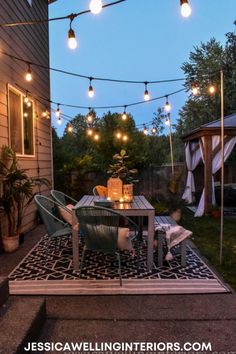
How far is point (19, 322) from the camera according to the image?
2.22m

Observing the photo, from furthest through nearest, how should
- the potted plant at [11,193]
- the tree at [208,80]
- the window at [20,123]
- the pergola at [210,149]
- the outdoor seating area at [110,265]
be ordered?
the tree at [208,80] < the pergola at [210,149] < the window at [20,123] < the potted plant at [11,193] < the outdoor seating area at [110,265]

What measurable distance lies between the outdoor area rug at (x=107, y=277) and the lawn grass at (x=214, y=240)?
0.60 ft

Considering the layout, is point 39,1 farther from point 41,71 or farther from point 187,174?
point 187,174

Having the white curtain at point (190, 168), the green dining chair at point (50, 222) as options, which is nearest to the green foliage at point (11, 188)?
the green dining chair at point (50, 222)

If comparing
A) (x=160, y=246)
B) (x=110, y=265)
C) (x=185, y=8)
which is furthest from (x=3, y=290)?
(x=185, y=8)

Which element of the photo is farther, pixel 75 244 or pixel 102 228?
pixel 75 244

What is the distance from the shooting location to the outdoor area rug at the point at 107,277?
3162 millimetres

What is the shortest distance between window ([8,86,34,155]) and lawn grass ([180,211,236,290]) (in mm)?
3287

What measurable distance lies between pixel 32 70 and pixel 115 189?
336 cm

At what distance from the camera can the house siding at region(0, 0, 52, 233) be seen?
15.6 ft

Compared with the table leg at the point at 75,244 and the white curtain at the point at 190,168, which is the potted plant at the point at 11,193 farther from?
the white curtain at the point at 190,168

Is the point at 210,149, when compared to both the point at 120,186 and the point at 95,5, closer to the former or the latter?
the point at 120,186

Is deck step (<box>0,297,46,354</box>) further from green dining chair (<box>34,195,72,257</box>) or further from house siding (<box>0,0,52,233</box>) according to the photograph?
house siding (<box>0,0,52,233</box>)

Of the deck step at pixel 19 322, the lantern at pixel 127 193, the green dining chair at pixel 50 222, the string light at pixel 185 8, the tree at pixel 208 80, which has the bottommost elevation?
the deck step at pixel 19 322
